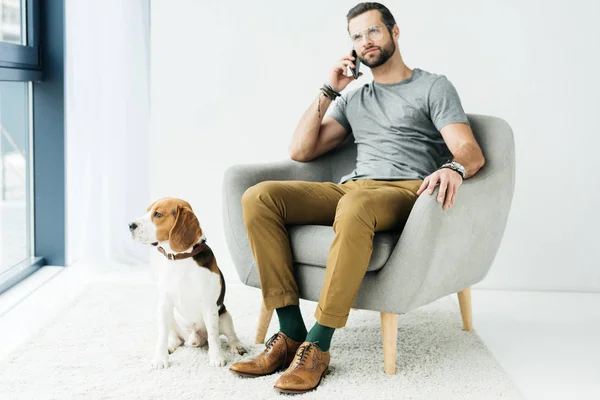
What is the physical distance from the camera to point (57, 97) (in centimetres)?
364

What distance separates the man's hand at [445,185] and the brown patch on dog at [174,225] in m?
0.71

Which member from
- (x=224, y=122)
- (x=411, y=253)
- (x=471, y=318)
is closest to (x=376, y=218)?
(x=411, y=253)

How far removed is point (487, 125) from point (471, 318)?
0.72 metres

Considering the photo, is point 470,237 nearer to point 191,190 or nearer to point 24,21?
point 191,190

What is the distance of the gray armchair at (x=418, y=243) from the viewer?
237 centimetres

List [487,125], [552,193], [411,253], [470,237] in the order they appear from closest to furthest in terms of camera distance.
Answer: [411,253]
[470,237]
[487,125]
[552,193]

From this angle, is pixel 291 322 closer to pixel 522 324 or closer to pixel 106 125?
pixel 522 324

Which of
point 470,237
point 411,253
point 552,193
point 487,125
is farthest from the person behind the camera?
point 552,193

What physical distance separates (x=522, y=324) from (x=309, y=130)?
112 cm

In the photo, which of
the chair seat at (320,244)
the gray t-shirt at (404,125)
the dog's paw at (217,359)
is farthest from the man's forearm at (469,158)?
the dog's paw at (217,359)

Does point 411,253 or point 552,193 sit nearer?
point 411,253

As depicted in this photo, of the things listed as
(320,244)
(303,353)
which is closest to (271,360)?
(303,353)

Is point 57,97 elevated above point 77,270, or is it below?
above

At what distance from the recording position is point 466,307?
9.45 ft
